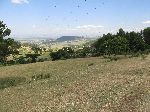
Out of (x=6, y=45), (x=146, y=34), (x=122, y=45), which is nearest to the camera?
(x=6, y=45)

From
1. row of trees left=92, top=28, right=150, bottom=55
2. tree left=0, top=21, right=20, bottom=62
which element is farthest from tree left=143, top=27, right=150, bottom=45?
tree left=0, top=21, right=20, bottom=62

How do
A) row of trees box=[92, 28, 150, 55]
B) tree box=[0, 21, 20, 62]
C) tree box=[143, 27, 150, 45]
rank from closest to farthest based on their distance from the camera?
tree box=[0, 21, 20, 62]
row of trees box=[92, 28, 150, 55]
tree box=[143, 27, 150, 45]

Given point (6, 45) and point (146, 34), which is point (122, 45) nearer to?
point (146, 34)

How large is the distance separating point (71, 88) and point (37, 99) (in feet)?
22.9

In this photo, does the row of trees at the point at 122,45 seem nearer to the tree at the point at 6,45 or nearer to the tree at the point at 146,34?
the tree at the point at 146,34

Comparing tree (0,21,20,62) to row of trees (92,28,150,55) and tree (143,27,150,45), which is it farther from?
tree (143,27,150,45)

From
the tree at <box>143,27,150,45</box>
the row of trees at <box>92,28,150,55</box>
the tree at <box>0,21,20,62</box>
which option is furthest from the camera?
the tree at <box>143,27,150,45</box>

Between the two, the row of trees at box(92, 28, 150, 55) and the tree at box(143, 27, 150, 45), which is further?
the tree at box(143, 27, 150, 45)

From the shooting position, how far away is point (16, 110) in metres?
33.7

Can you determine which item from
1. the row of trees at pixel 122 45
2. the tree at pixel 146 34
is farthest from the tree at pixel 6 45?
the tree at pixel 146 34

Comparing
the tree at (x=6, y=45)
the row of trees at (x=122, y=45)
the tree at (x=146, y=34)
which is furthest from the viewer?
the tree at (x=146, y=34)

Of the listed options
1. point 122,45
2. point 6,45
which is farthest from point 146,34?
point 6,45

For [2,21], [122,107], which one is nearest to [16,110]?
[122,107]

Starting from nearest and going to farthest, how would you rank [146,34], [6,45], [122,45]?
[6,45]
[122,45]
[146,34]
